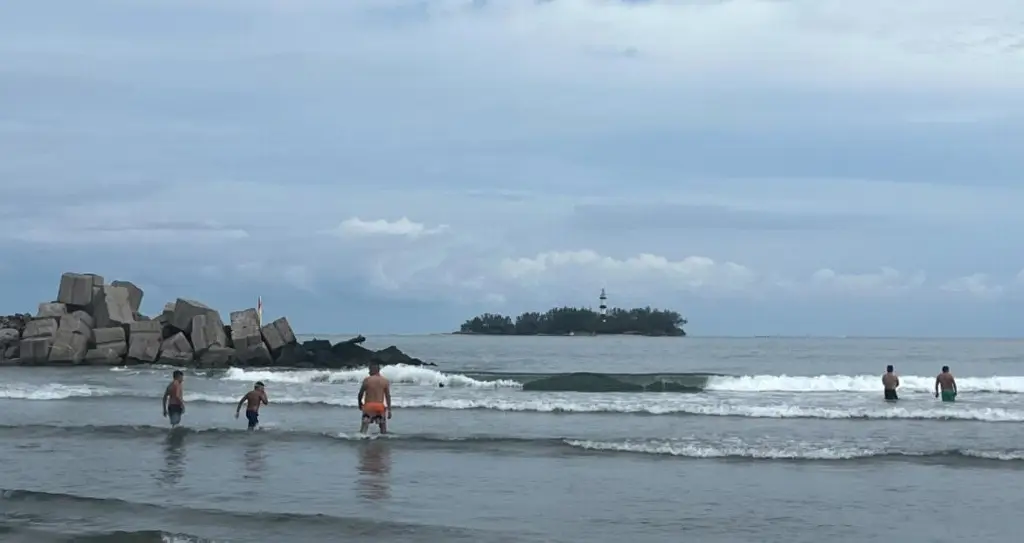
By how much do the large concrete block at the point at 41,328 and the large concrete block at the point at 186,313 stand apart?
4.80 m

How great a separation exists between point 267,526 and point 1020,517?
8988mm

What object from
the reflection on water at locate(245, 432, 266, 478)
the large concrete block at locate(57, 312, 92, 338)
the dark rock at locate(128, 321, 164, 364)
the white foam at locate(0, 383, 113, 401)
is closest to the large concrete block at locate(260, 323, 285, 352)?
the dark rock at locate(128, 321, 164, 364)

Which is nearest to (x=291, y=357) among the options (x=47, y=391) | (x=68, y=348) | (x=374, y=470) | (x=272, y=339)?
(x=272, y=339)

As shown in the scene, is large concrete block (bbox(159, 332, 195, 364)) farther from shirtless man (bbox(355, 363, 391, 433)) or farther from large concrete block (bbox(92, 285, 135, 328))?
shirtless man (bbox(355, 363, 391, 433))

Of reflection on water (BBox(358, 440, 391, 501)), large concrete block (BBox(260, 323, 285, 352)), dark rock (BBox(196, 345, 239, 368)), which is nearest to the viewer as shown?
reflection on water (BBox(358, 440, 391, 501))

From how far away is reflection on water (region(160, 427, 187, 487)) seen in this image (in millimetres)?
15602

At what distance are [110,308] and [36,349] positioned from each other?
3.32 metres

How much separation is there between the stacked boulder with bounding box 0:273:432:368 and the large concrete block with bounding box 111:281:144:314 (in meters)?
0.93

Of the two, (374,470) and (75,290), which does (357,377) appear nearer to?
(75,290)

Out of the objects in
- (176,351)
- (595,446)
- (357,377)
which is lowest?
(595,446)

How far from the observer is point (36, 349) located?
44688 millimetres

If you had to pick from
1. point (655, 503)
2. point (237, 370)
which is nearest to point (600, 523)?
point (655, 503)

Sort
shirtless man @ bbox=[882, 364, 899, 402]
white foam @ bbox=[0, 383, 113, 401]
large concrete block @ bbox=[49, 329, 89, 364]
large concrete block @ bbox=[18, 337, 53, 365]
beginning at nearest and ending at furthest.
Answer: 1. shirtless man @ bbox=[882, 364, 899, 402]
2. white foam @ bbox=[0, 383, 113, 401]
3. large concrete block @ bbox=[49, 329, 89, 364]
4. large concrete block @ bbox=[18, 337, 53, 365]

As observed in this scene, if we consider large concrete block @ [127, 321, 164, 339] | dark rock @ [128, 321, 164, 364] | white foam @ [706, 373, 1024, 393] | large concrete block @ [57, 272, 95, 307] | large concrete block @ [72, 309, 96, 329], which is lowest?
white foam @ [706, 373, 1024, 393]
